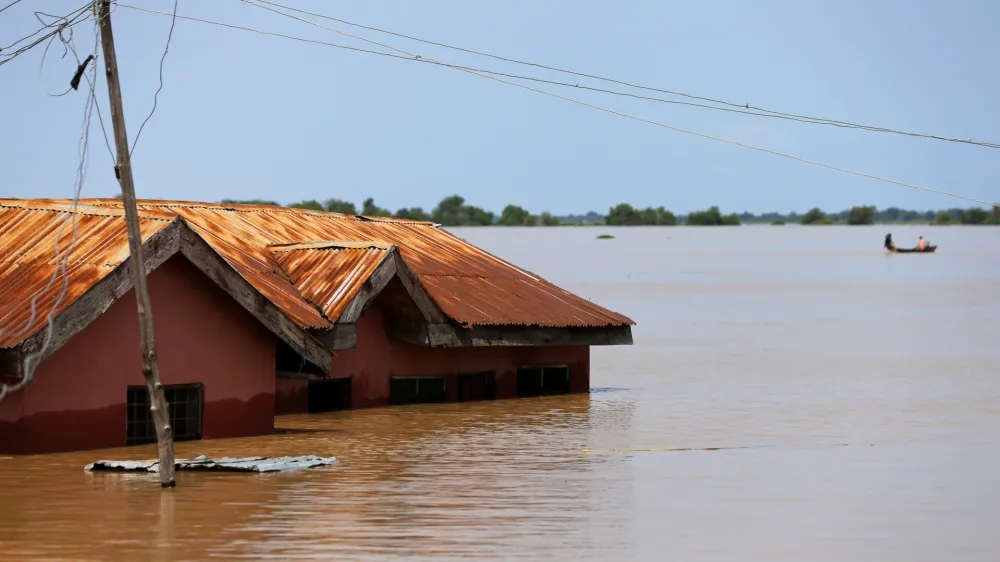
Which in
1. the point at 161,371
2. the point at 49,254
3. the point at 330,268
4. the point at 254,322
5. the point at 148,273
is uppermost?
the point at 49,254

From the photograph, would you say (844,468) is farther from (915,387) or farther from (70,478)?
(915,387)

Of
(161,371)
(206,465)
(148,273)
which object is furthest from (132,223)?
(161,371)

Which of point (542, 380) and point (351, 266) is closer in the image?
point (351, 266)

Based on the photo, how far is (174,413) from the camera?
94.2ft

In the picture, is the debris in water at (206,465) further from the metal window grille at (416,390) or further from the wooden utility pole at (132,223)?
the metal window grille at (416,390)

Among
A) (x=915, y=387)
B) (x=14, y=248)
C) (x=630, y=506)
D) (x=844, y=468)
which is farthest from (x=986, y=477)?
(x=915, y=387)

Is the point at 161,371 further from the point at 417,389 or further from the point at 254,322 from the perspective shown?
the point at 417,389

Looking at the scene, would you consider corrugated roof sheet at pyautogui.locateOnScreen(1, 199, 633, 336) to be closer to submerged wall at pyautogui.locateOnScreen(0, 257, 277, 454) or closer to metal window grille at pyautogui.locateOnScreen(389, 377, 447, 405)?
submerged wall at pyautogui.locateOnScreen(0, 257, 277, 454)

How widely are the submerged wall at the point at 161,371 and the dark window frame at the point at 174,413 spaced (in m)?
0.13

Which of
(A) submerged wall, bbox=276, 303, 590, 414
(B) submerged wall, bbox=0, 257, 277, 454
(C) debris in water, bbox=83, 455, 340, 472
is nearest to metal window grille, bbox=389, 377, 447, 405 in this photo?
(A) submerged wall, bbox=276, 303, 590, 414

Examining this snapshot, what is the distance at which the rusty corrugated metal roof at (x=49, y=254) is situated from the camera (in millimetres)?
25906

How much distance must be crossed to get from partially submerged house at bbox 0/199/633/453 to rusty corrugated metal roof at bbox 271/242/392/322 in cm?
4

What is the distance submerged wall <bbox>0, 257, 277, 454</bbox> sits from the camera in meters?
26.1

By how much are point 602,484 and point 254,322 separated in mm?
7588
